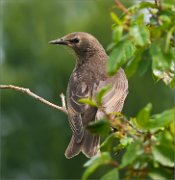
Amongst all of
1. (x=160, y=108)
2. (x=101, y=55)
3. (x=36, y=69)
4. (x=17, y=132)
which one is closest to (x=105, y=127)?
(x=101, y=55)

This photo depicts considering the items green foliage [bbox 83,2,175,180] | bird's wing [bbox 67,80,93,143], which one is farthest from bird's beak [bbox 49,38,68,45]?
green foliage [bbox 83,2,175,180]

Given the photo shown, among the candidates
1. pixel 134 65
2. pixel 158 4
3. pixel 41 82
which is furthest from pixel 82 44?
pixel 41 82

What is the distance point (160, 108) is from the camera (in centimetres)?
4569

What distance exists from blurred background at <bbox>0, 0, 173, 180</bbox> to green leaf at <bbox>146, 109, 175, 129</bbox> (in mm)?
39885

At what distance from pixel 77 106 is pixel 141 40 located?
12.5 ft

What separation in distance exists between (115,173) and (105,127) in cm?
28

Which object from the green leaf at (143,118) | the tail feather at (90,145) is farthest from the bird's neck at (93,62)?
the green leaf at (143,118)

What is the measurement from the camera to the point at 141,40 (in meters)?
5.58

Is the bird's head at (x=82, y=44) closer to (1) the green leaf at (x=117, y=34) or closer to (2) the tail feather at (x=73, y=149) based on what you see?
(2) the tail feather at (x=73, y=149)

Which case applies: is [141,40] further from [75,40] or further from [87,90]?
[75,40]

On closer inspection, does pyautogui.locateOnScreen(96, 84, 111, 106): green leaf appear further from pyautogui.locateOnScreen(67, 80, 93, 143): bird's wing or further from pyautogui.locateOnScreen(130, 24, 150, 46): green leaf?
pyautogui.locateOnScreen(67, 80, 93, 143): bird's wing

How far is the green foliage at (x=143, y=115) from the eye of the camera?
548 cm

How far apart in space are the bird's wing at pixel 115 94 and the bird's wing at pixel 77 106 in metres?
0.16

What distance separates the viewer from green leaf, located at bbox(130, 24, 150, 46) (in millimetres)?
5566
